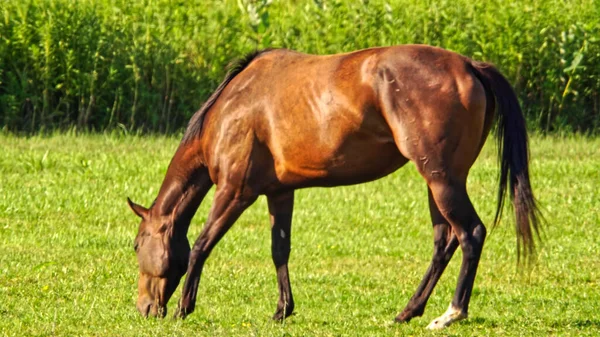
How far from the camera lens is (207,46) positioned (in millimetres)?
16156

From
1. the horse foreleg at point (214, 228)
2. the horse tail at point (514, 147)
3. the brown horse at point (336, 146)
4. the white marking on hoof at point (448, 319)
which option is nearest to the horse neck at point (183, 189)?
the brown horse at point (336, 146)

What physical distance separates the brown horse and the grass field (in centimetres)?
41

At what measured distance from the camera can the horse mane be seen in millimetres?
8188

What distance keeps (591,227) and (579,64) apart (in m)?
4.80

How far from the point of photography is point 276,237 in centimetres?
831

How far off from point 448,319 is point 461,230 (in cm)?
54

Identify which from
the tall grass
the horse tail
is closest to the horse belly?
the horse tail

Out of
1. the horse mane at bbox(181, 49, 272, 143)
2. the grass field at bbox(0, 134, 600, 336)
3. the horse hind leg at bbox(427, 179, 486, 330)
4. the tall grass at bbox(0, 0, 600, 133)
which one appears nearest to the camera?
the horse hind leg at bbox(427, 179, 486, 330)

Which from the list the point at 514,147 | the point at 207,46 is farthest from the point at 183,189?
the point at 207,46

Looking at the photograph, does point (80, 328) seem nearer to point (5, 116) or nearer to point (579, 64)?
point (5, 116)

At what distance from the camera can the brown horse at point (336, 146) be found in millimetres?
7402

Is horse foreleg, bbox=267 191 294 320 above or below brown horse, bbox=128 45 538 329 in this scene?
below

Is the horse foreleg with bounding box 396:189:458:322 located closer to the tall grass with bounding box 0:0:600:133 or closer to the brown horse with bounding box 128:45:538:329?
the brown horse with bounding box 128:45:538:329

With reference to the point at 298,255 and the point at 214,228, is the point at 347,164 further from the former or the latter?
the point at 298,255
